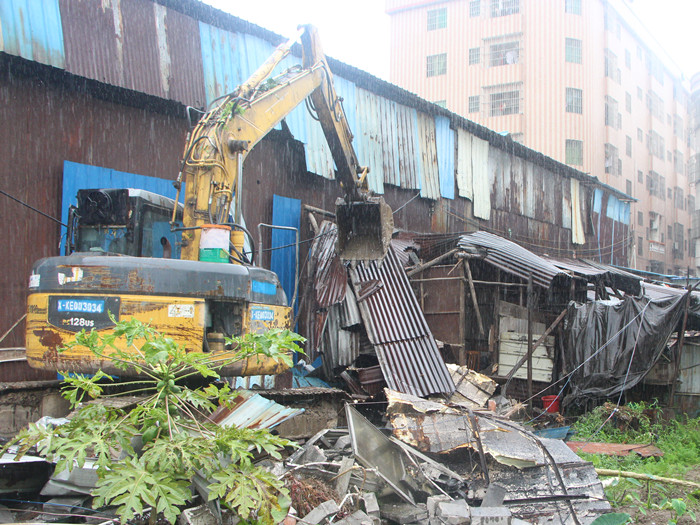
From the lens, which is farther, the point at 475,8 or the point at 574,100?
the point at 475,8

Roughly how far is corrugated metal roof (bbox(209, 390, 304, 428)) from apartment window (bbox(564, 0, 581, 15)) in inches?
1367

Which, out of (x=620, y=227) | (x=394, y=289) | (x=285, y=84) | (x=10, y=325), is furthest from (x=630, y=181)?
(x=10, y=325)

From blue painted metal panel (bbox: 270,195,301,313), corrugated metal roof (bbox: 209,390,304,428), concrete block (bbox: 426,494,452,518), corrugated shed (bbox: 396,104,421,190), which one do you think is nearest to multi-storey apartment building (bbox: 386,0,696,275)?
corrugated shed (bbox: 396,104,421,190)

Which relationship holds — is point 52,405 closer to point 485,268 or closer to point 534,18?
point 485,268

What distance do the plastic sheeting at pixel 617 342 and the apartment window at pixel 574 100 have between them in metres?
24.9

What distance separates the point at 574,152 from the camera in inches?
1323

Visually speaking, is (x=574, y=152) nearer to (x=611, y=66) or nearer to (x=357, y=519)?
(x=611, y=66)

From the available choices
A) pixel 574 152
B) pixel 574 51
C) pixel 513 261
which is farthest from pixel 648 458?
pixel 574 51

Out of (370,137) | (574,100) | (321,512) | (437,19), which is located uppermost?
(437,19)

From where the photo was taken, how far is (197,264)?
625cm

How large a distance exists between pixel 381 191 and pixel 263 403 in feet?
31.7

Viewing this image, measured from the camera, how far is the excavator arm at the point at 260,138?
23.4 ft

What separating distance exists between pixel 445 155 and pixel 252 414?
A: 1289cm

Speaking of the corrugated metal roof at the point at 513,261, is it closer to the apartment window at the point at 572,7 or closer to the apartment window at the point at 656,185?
the apartment window at the point at 572,7
